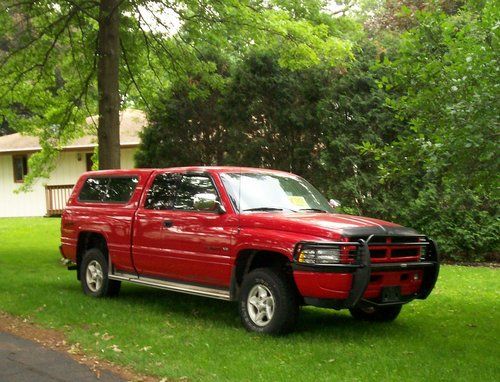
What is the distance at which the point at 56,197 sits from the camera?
30641 millimetres

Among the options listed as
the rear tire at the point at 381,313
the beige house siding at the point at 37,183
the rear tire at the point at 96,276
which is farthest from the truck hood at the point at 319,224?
the beige house siding at the point at 37,183

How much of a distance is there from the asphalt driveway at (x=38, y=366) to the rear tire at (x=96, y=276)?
8.03 feet

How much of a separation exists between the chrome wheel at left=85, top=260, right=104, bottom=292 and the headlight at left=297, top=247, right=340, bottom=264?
4.04 meters

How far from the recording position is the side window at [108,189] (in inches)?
396

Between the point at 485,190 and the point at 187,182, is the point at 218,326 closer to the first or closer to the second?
the point at 187,182

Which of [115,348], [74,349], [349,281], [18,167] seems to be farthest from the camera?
[18,167]

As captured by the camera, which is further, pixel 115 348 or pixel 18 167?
pixel 18 167

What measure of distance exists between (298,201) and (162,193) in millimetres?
1876

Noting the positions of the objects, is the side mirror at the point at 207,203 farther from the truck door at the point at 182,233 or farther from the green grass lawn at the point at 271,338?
the green grass lawn at the point at 271,338

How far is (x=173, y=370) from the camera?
21.2 ft

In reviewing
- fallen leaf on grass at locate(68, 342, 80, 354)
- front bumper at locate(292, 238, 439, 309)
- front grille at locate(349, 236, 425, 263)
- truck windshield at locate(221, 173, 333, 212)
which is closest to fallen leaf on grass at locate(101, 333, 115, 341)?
fallen leaf on grass at locate(68, 342, 80, 354)

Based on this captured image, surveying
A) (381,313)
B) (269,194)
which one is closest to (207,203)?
(269,194)

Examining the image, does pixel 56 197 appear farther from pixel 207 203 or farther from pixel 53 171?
pixel 207 203

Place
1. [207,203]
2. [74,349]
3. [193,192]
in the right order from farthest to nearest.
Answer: [193,192] → [207,203] → [74,349]
